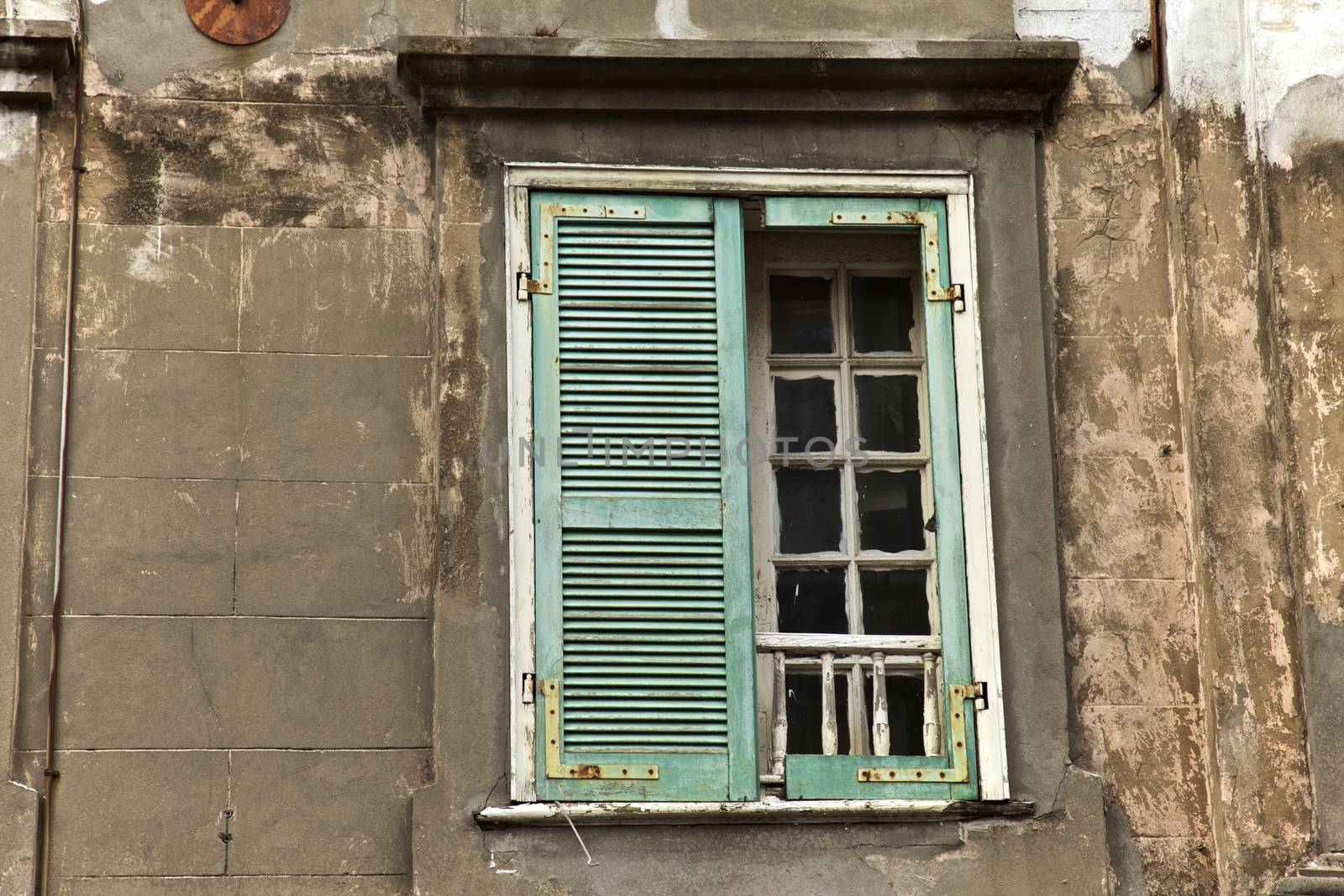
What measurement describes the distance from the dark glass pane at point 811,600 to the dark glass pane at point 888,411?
48 centimetres

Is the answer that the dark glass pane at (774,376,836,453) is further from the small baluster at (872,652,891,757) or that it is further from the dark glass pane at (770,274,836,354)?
the small baluster at (872,652,891,757)

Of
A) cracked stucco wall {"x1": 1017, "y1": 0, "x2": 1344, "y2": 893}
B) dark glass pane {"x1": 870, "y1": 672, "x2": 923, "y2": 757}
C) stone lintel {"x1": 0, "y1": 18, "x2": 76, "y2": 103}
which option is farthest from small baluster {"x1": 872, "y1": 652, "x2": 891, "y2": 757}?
stone lintel {"x1": 0, "y1": 18, "x2": 76, "y2": 103}

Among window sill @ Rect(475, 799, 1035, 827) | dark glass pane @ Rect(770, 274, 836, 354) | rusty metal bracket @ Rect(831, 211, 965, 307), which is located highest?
rusty metal bracket @ Rect(831, 211, 965, 307)

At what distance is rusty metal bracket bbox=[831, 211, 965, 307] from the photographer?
6.47m

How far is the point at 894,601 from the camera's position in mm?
6477

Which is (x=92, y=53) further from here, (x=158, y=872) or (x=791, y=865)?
(x=791, y=865)

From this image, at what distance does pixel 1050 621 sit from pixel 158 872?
2.92 meters

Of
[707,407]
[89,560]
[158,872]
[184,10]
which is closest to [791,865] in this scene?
[707,407]

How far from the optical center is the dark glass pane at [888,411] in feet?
21.8

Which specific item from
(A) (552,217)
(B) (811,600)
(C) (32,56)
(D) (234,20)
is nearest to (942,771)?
(B) (811,600)

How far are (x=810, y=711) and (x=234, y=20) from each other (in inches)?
121

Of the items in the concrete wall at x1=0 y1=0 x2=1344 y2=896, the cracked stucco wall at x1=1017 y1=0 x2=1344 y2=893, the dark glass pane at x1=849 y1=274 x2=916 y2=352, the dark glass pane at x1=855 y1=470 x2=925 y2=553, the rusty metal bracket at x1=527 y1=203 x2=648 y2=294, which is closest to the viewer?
the concrete wall at x1=0 y1=0 x2=1344 y2=896

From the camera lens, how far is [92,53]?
6535mm

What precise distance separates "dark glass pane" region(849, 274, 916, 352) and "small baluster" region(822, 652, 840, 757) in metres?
1.14
